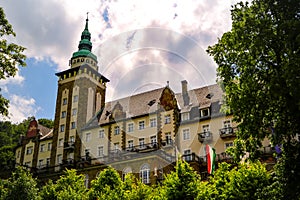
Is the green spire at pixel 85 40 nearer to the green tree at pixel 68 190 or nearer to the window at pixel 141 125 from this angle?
the window at pixel 141 125

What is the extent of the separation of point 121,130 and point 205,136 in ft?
42.6

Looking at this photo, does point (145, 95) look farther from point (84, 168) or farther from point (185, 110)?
point (84, 168)

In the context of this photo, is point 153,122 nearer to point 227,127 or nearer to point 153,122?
point 153,122

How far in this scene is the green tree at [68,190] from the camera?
3507 centimetres

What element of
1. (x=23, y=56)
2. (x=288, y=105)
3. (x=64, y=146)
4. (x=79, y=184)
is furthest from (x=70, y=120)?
(x=288, y=105)

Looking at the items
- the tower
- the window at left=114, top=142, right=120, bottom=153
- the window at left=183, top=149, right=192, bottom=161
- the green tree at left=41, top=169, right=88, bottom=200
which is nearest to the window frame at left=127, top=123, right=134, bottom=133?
the window at left=114, top=142, right=120, bottom=153

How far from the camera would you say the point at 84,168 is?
5112 cm

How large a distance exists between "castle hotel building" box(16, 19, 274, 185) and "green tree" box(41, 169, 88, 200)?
8.49m

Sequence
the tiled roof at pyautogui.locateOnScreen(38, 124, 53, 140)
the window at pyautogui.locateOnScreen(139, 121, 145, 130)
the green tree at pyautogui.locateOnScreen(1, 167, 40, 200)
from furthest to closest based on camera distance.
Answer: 1. the tiled roof at pyautogui.locateOnScreen(38, 124, 53, 140)
2. the window at pyautogui.locateOnScreen(139, 121, 145, 130)
3. the green tree at pyautogui.locateOnScreen(1, 167, 40, 200)

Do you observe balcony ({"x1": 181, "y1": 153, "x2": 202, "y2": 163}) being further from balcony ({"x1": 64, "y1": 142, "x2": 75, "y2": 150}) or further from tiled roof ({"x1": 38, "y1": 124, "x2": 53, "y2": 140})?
tiled roof ({"x1": 38, "y1": 124, "x2": 53, "y2": 140})

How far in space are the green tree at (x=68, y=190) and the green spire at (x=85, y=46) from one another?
103 ft

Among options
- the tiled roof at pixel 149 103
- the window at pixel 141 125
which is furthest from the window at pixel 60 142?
the window at pixel 141 125

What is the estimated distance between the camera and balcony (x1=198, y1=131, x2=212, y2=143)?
4911 centimetres

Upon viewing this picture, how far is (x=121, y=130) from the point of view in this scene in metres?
55.5
